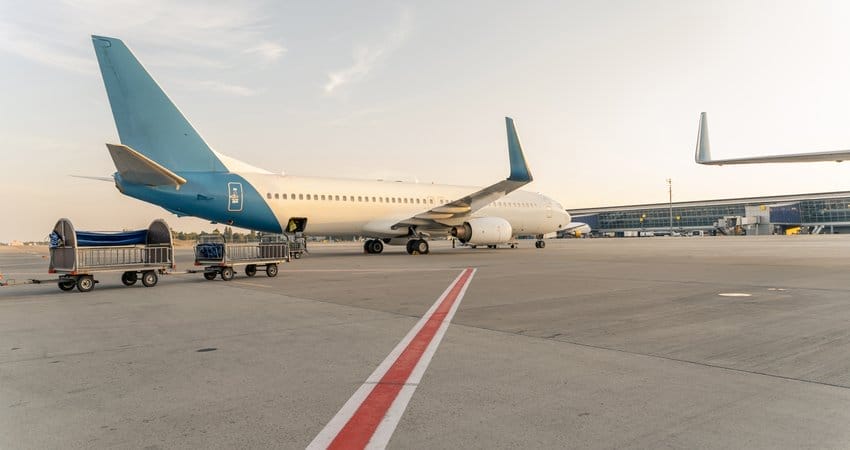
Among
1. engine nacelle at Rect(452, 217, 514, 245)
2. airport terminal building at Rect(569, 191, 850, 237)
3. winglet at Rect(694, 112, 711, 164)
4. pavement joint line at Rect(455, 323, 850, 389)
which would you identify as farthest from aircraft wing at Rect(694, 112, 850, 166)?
airport terminal building at Rect(569, 191, 850, 237)

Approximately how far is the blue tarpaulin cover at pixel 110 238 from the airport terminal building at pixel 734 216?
289ft

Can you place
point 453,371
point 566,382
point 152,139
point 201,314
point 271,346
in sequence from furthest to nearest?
1. point 152,139
2. point 201,314
3. point 271,346
4. point 453,371
5. point 566,382

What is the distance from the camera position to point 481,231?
26219 mm

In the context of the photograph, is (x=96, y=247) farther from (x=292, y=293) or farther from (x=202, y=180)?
(x=202, y=180)

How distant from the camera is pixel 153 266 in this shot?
1308cm

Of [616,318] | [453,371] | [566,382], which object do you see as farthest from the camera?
[616,318]

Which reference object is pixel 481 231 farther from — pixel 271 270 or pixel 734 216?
pixel 734 216

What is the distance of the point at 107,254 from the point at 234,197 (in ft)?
30.1

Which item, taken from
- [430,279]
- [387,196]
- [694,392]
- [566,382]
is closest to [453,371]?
[566,382]

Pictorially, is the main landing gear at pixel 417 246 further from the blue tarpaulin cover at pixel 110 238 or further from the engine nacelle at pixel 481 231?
the blue tarpaulin cover at pixel 110 238

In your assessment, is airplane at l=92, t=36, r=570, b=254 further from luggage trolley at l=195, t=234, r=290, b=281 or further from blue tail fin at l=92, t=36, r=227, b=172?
luggage trolley at l=195, t=234, r=290, b=281

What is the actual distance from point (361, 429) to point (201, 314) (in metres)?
5.88

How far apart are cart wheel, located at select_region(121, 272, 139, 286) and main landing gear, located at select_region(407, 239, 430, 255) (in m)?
15.4

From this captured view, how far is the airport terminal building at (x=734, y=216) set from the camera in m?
93.7
